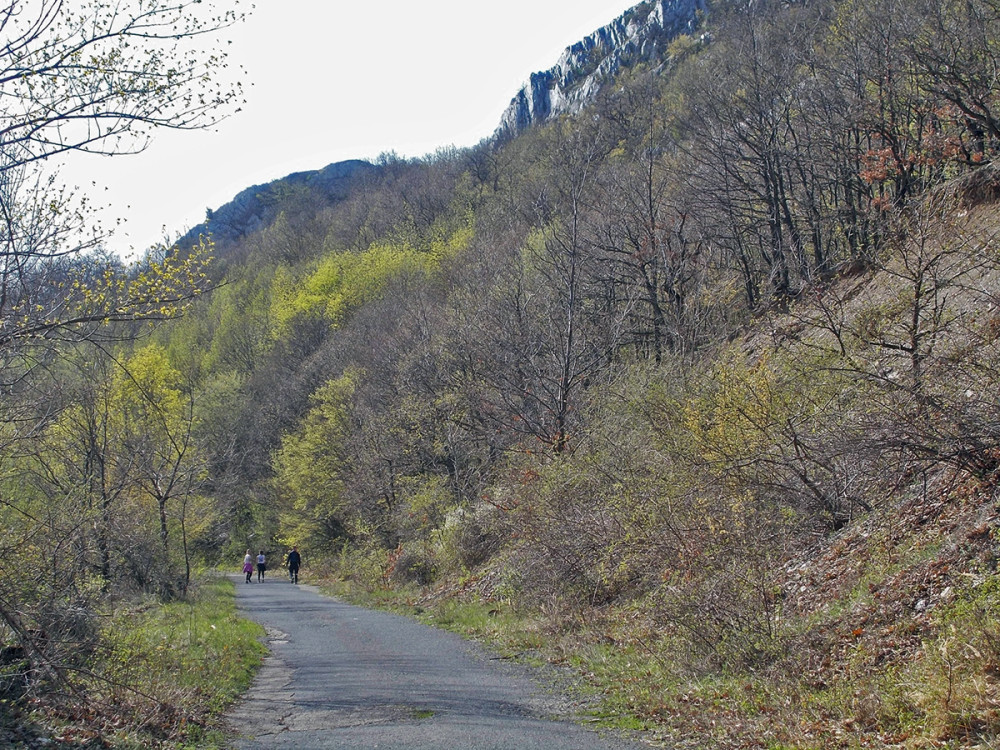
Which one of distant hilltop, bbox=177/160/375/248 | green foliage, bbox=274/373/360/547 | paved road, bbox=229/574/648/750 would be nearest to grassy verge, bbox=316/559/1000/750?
paved road, bbox=229/574/648/750

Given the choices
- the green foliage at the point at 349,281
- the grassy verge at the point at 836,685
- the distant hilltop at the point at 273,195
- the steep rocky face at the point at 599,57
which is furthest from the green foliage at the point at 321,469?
the distant hilltop at the point at 273,195

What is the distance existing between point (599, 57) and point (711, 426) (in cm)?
9509

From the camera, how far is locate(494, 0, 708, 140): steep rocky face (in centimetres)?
8288

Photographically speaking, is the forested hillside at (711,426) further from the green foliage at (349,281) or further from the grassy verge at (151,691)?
the green foliage at (349,281)

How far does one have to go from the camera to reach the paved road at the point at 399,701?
21.6 ft

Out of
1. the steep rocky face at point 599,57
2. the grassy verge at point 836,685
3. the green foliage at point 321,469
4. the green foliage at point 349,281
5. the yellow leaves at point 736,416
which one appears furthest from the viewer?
the steep rocky face at point 599,57

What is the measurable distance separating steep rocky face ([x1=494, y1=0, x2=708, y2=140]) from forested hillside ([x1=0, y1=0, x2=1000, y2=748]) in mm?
47785

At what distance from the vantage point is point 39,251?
20.4 ft

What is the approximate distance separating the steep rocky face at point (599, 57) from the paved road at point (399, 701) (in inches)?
2941

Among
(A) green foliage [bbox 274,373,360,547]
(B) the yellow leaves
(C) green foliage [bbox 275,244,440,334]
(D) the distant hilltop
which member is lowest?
(A) green foliage [bbox 274,373,360,547]

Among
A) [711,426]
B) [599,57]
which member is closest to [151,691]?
[711,426]

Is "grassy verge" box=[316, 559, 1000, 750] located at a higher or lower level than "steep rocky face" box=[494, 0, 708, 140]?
lower

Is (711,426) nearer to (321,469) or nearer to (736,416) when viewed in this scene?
(736,416)

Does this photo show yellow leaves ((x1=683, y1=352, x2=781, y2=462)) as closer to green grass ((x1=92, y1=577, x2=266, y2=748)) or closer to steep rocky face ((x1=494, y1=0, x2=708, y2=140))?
green grass ((x1=92, y1=577, x2=266, y2=748))
